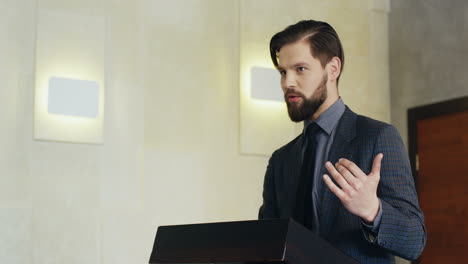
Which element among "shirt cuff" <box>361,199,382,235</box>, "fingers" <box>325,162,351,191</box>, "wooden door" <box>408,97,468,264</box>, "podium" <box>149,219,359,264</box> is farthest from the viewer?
"wooden door" <box>408,97,468,264</box>

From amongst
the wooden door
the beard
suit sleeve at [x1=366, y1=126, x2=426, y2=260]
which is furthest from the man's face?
the wooden door

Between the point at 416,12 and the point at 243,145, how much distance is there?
1.77 m

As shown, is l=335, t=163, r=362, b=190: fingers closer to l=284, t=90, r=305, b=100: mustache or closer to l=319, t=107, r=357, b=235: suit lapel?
l=319, t=107, r=357, b=235: suit lapel

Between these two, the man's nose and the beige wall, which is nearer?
the man's nose

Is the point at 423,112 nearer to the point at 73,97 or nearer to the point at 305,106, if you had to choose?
the point at 73,97

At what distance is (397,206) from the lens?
1.85 m

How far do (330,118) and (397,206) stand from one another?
0.41m

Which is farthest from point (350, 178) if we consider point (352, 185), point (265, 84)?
point (265, 84)

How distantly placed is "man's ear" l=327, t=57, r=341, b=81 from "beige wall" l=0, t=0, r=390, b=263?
8.31 ft

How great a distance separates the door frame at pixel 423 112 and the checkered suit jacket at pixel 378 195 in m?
3.20

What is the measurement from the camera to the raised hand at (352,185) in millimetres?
1533

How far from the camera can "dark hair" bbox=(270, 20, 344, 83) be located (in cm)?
218

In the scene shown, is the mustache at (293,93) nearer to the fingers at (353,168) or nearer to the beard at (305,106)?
the beard at (305,106)

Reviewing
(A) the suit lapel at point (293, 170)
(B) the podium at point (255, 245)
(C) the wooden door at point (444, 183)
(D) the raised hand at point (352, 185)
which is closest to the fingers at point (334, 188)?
(D) the raised hand at point (352, 185)
